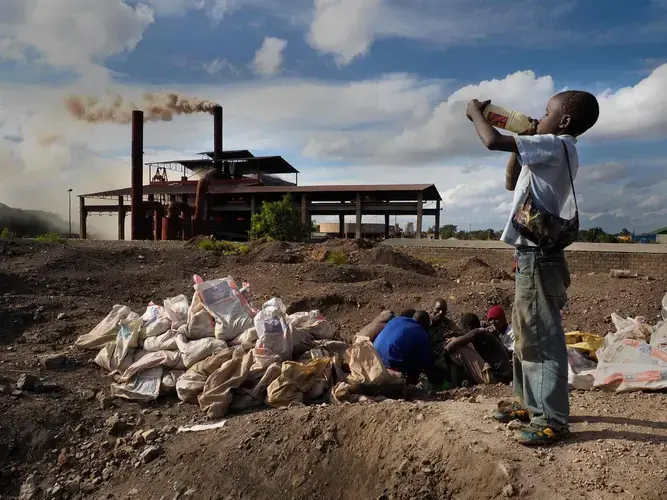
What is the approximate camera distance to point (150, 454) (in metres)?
3.27

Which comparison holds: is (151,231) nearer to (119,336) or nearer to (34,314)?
(34,314)

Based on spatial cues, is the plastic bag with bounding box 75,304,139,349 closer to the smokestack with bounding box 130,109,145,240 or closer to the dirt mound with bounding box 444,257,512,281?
the dirt mound with bounding box 444,257,512,281

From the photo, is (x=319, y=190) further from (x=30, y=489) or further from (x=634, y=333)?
(x=30, y=489)

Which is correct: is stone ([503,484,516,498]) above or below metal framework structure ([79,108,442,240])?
below

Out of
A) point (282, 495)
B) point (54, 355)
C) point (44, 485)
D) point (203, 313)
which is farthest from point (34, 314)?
point (282, 495)

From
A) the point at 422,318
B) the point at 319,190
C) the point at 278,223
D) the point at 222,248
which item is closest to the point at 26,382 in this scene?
the point at 422,318

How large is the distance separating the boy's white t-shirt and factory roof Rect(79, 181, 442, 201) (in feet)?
66.0

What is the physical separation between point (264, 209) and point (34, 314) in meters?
16.0

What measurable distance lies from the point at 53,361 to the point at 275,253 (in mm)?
7756

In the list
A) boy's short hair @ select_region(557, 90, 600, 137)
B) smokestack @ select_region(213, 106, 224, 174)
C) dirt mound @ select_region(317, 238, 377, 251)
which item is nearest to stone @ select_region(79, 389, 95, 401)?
boy's short hair @ select_region(557, 90, 600, 137)

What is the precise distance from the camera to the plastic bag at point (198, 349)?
4.30 m

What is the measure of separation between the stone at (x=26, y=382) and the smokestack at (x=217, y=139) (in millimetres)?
28023

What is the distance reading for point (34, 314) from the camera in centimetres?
607

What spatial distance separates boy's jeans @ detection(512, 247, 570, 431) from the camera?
8.02 ft
